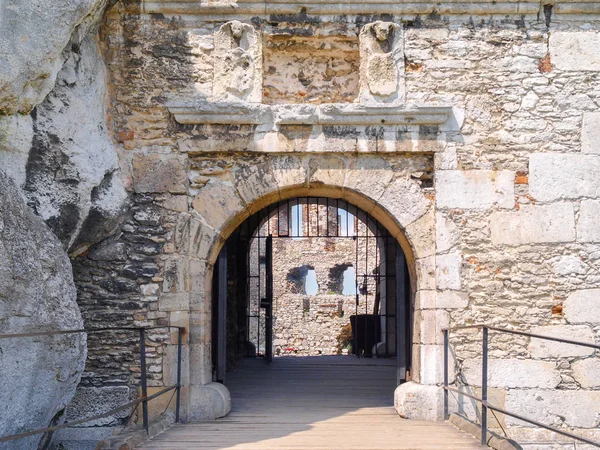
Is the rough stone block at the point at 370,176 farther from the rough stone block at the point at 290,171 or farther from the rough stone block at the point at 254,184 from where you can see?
the rough stone block at the point at 254,184

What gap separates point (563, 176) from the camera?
18.0 ft

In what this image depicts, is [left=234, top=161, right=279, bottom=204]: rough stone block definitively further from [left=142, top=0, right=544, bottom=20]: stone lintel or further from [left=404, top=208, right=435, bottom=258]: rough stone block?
[left=142, top=0, right=544, bottom=20]: stone lintel

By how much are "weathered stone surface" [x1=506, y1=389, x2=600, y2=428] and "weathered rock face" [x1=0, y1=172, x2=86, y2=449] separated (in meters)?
3.07

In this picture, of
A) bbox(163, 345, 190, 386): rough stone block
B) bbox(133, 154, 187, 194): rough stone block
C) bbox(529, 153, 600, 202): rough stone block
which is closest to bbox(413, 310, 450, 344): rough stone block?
bbox(529, 153, 600, 202): rough stone block

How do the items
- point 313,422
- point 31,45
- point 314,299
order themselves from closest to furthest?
point 31,45 < point 313,422 < point 314,299

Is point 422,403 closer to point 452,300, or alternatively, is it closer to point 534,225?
point 452,300

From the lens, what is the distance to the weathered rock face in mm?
4055

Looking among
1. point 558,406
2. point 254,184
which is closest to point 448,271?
point 558,406

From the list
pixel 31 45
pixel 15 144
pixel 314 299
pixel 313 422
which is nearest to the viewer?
pixel 31 45

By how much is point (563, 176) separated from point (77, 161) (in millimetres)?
3544

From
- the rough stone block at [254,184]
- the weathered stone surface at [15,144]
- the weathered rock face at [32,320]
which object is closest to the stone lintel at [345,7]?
the rough stone block at [254,184]

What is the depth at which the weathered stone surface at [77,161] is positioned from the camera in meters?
4.95

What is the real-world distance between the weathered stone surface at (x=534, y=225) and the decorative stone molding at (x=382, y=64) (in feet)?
3.96

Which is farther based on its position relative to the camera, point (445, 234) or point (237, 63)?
point (237, 63)
